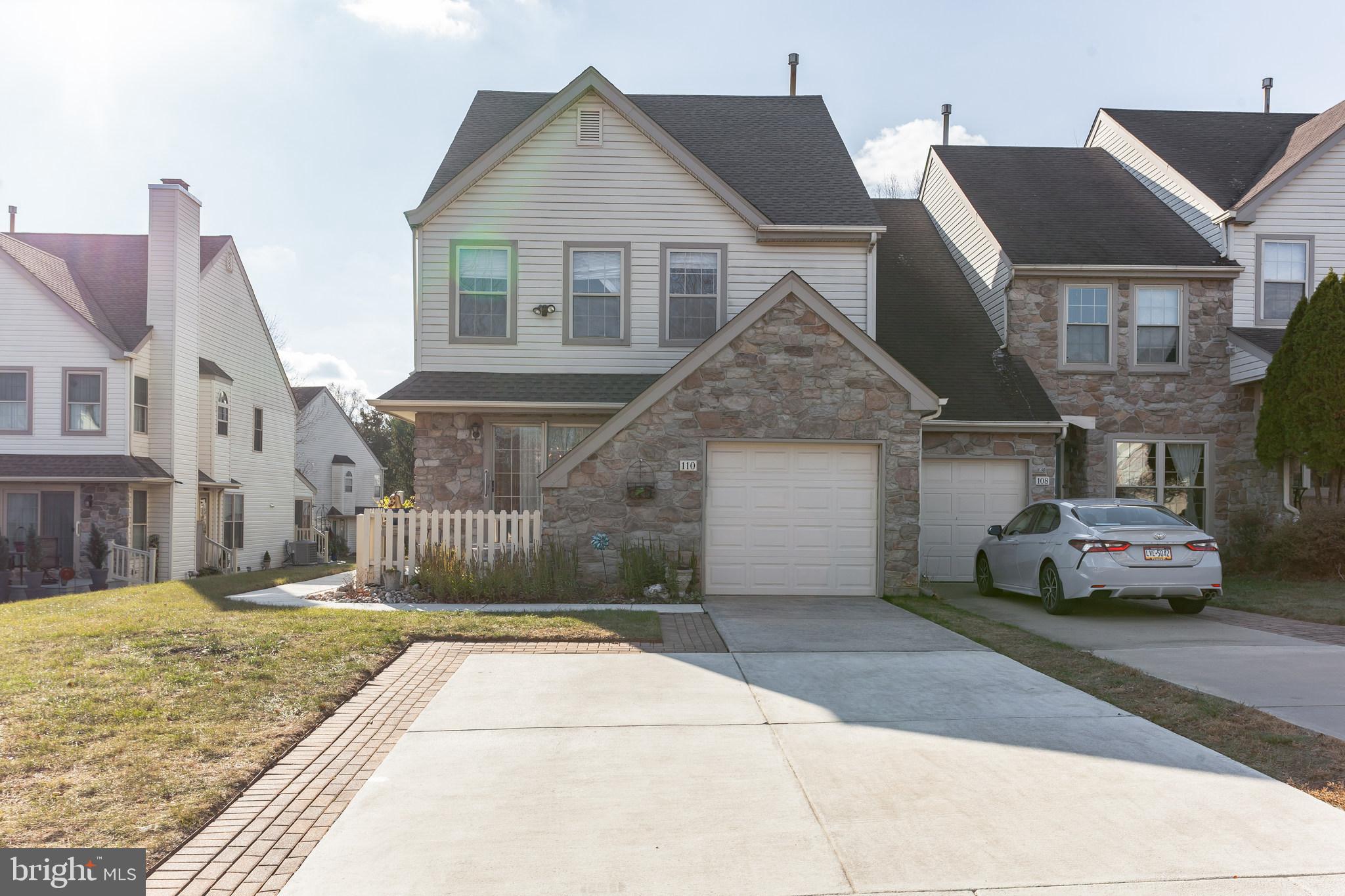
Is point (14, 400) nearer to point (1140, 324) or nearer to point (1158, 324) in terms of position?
point (1140, 324)

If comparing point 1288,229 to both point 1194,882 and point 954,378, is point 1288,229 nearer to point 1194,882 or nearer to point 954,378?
point 954,378

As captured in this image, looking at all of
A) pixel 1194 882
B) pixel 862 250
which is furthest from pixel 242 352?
pixel 1194 882

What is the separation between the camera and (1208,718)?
6215 mm

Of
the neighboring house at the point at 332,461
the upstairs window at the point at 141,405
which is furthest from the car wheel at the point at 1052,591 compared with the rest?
the neighboring house at the point at 332,461

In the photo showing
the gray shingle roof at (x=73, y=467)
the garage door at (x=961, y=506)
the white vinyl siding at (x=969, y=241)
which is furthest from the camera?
the gray shingle roof at (x=73, y=467)

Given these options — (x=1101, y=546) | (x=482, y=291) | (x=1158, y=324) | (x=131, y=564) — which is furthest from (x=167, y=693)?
(x=131, y=564)

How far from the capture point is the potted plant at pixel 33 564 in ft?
68.4

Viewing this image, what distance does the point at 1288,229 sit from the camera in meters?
17.4

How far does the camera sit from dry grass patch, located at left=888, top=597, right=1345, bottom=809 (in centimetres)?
519

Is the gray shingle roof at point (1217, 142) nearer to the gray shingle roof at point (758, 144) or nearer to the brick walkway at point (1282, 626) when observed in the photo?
the gray shingle roof at point (758, 144)

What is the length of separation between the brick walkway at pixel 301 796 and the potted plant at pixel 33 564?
17.4 meters

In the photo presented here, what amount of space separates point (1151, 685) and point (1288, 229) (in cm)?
1427

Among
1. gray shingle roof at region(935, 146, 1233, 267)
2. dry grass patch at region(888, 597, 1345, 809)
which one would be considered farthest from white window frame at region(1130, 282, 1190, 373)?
dry grass patch at region(888, 597, 1345, 809)

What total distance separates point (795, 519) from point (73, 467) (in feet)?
58.5
